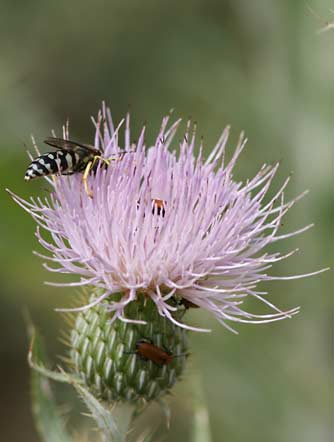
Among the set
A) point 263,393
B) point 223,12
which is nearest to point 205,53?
point 223,12

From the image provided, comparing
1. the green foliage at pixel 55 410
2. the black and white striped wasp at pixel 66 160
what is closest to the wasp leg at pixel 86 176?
the black and white striped wasp at pixel 66 160

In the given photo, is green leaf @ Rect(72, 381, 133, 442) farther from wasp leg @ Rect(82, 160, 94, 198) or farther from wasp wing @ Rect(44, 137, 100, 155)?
wasp wing @ Rect(44, 137, 100, 155)

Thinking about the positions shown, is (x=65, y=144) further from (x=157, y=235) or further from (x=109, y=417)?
(x=109, y=417)

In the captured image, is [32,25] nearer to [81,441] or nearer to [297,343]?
[297,343]

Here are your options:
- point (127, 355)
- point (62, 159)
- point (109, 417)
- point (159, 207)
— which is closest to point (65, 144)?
point (62, 159)

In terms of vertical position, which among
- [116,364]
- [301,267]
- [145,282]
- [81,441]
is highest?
[301,267]

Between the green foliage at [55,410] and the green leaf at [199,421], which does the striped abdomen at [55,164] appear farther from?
the green leaf at [199,421]
